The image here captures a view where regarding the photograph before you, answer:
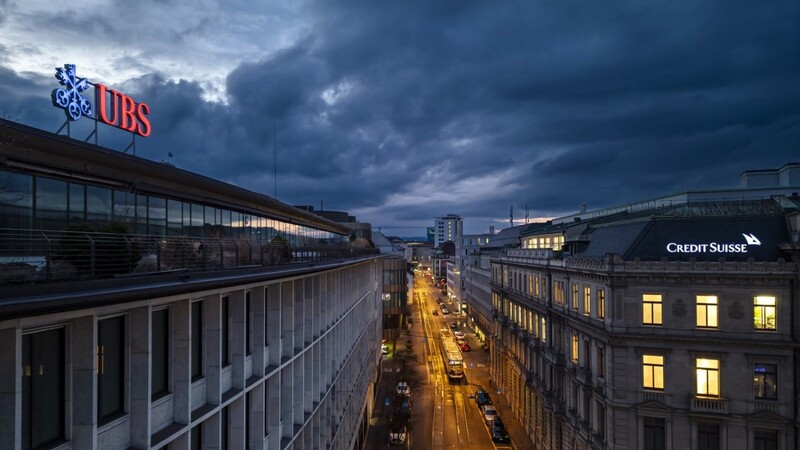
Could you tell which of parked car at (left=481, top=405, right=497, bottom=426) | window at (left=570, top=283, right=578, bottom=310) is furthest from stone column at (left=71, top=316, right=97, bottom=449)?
parked car at (left=481, top=405, right=497, bottom=426)

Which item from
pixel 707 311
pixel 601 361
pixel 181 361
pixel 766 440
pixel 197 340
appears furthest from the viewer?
pixel 601 361

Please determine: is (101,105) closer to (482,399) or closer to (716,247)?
(716,247)

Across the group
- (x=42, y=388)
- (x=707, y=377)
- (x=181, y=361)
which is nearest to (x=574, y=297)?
(x=707, y=377)

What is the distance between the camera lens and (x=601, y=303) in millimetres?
41062

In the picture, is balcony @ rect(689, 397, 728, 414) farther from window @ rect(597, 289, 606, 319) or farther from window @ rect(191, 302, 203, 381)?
window @ rect(191, 302, 203, 381)

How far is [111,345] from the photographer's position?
1311 centimetres

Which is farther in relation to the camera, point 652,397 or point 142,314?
point 652,397

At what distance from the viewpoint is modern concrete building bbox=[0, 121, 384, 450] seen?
10891mm

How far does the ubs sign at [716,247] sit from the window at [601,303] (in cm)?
631

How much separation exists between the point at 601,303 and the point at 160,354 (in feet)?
118

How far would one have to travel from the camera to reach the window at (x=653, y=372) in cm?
3744

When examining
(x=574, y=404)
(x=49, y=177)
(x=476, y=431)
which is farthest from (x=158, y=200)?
(x=476, y=431)

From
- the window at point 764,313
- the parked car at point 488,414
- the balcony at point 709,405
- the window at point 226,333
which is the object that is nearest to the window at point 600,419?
the balcony at point 709,405

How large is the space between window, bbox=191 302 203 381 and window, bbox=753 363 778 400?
1495 inches
